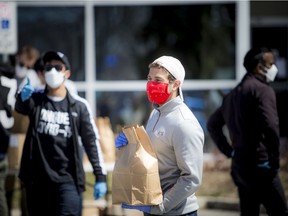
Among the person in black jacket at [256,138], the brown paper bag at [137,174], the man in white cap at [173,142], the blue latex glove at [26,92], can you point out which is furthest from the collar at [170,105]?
the blue latex glove at [26,92]

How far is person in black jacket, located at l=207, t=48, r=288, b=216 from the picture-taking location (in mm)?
7129

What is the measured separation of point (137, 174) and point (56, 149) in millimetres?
1857

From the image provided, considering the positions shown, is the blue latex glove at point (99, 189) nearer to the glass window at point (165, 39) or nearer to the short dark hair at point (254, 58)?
the short dark hair at point (254, 58)

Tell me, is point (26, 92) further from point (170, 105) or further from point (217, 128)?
point (170, 105)

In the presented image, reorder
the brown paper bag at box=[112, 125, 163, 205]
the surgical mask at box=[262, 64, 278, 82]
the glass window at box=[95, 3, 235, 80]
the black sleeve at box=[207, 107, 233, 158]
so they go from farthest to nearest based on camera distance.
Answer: the glass window at box=[95, 3, 235, 80] → the black sleeve at box=[207, 107, 233, 158] → the surgical mask at box=[262, 64, 278, 82] → the brown paper bag at box=[112, 125, 163, 205]

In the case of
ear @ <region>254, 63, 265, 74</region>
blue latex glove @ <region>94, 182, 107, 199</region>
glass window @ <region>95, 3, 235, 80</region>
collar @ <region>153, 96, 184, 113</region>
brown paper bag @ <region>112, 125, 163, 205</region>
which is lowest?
blue latex glove @ <region>94, 182, 107, 199</region>

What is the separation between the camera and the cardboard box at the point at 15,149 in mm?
9153

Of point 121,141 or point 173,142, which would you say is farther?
point 121,141

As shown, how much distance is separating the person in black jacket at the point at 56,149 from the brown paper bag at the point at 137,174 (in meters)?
1.68

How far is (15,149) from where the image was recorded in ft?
30.1

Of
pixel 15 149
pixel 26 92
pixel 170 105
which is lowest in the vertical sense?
pixel 15 149

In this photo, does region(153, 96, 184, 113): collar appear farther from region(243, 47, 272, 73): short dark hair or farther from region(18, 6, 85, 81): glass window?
region(18, 6, 85, 81): glass window

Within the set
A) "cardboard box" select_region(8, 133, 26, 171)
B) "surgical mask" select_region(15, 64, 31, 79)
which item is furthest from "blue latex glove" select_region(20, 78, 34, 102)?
"surgical mask" select_region(15, 64, 31, 79)

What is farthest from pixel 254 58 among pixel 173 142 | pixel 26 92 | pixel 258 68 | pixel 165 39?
pixel 165 39
